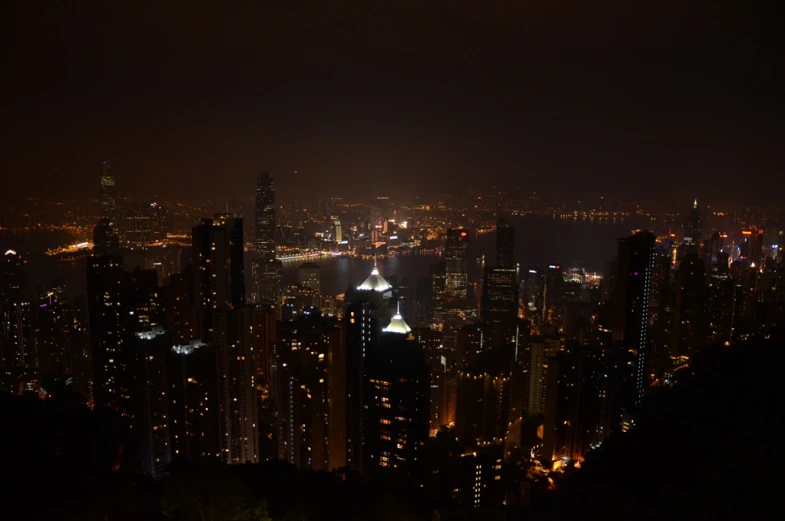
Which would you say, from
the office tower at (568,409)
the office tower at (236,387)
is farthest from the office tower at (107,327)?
the office tower at (568,409)

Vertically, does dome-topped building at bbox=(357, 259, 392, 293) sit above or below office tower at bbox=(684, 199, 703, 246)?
below

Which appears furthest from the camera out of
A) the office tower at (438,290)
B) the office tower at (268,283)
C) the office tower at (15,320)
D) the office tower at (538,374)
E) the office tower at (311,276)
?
the office tower at (311,276)

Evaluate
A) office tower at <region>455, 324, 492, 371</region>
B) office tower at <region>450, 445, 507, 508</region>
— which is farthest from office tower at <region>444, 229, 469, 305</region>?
office tower at <region>450, 445, 507, 508</region>

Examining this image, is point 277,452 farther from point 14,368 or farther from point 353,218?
point 353,218

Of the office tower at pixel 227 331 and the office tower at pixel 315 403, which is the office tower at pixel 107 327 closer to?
the office tower at pixel 227 331

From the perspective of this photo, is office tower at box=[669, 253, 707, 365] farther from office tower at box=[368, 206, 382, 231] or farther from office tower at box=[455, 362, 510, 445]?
office tower at box=[368, 206, 382, 231]
